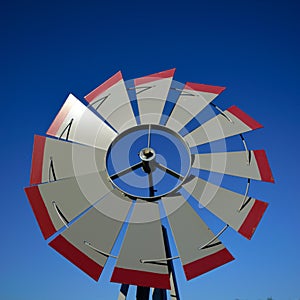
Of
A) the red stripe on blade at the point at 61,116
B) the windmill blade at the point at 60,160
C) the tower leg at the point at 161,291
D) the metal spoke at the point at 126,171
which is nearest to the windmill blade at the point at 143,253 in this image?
→ the tower leg at the point at 161,291

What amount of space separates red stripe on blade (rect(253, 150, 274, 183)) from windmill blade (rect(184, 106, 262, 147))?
1.56 feet

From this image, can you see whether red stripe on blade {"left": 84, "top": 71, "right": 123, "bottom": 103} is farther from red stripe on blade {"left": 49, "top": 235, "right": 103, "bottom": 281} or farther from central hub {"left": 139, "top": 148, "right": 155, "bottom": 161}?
red stripe on blade {"left": 49, "top": 235, "right": 103, "bottom": 281}

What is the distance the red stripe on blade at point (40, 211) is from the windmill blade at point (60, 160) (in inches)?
10.9

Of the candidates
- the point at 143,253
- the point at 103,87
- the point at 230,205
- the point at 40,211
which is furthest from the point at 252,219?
the point at 103,87

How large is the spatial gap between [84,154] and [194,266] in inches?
104

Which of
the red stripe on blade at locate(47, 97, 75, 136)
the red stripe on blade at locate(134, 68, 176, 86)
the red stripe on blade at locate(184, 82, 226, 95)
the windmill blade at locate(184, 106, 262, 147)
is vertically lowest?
the windmill blade at locate(184, 106, 262, 147)

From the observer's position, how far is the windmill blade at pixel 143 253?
521cm

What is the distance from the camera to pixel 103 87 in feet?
24.6

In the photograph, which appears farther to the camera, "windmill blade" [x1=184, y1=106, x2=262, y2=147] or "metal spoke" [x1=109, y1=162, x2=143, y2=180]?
"windmill blade" [x1=184, y1=106, x2=262, y2=147]

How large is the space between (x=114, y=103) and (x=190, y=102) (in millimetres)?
1453

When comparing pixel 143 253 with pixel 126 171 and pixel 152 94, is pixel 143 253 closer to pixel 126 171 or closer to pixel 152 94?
pixel 126 171

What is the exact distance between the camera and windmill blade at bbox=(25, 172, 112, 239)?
5688mm

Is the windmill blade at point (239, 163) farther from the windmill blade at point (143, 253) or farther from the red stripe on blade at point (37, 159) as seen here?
the red stripe on blade at point (37, 159)

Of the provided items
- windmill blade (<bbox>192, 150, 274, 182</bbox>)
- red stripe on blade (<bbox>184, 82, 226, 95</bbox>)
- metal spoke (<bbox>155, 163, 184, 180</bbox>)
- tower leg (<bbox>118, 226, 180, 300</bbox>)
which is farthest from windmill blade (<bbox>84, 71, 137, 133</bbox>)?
tower leg (<bbox>118, 226, 180, 300</bbox>)
